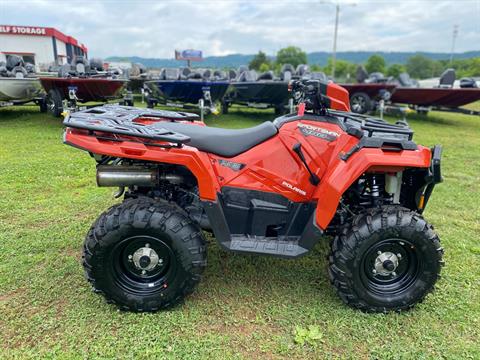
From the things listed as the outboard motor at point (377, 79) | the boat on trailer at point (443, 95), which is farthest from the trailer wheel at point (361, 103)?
the outboard motor at point (377, 79)

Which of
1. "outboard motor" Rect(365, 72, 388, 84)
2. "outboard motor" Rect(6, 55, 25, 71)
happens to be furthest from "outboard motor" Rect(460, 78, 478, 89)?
"outboard motor" Rect(6, 55, 25, 71)

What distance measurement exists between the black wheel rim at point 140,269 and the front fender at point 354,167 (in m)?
1.00

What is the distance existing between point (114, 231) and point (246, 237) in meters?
0.85

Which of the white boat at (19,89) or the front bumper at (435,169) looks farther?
the white boat at (19,89)

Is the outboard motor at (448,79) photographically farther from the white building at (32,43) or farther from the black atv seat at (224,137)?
the white building at (32,43)

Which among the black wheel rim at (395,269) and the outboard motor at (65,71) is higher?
the outboard motor at (65,71)

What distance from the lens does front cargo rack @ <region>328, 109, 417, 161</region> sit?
8.04 ft

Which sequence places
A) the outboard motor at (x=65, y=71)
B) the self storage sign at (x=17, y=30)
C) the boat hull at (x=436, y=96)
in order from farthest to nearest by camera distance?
the self storage sign at (x=17, y=30) → the boat hull at (x=436, y=96) → the outboard motor at (x=65, y=71)

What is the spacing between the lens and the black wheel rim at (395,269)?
2.52 m

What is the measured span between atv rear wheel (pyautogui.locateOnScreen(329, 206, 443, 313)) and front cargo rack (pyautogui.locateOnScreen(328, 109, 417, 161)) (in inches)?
16.1

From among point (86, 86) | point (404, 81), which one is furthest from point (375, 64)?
point (86, 86)

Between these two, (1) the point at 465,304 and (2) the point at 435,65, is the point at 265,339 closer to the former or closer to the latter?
(1) the point at 465,304

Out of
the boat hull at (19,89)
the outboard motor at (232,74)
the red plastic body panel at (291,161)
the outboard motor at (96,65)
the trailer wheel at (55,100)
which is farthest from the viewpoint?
the outboard motor at (232,74)

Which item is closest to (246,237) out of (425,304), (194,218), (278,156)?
(194,218)
